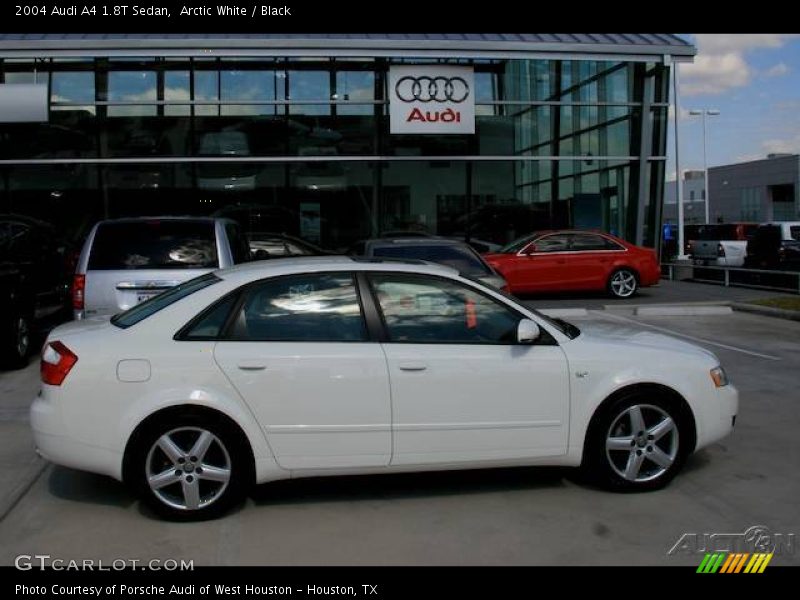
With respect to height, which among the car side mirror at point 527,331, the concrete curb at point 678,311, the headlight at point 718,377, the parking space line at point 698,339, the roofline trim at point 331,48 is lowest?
the parking space line at point 698,339

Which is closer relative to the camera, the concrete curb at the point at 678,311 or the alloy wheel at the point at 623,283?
the concrete curb at the point at 678,311

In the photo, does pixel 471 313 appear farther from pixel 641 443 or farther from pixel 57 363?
pixel 57 363

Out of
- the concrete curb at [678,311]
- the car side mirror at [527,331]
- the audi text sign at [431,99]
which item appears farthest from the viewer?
the audi text sign at [431,99]

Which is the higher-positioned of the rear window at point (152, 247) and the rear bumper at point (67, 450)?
the rear window at point (152, 247)

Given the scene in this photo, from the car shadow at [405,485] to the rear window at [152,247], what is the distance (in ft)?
11.5

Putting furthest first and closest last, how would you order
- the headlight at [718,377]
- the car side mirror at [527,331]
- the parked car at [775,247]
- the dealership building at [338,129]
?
the parked car at [775,247], the dealership building at [338,129], the headlight at [718,377], the car side mirror at [527,331]

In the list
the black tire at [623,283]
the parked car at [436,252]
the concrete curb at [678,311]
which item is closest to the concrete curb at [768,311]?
the concrete curb at [678,311]

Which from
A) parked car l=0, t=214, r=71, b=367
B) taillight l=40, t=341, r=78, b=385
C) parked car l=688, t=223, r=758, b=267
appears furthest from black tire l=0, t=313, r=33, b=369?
parked car l=688, t=223, r=758, b=267

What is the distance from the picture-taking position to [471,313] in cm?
502

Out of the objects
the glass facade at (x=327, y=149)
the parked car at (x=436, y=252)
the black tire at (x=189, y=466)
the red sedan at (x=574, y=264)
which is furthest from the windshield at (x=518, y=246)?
the black tire at (x=189, y=466)

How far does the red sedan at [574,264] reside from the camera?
15664mm

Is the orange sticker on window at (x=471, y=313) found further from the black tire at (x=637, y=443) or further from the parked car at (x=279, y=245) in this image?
the parked car at (x=279, y=245)

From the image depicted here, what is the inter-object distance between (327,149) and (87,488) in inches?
596

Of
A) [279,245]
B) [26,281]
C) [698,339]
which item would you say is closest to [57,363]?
[26,281]
